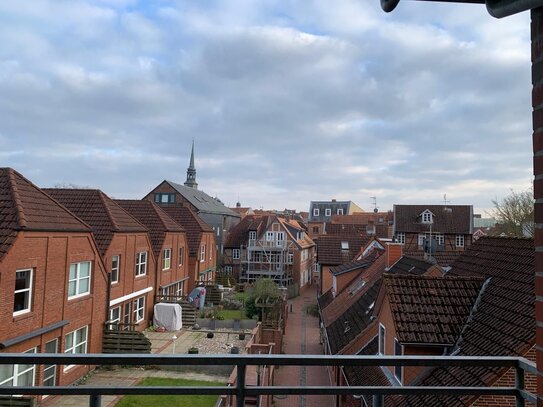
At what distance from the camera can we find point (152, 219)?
3120 centimetres

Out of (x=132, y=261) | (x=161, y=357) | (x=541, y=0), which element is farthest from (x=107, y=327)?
(x=541, y=0)

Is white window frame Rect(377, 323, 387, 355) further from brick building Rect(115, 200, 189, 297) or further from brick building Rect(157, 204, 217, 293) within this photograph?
brick building Rect(157, 204, 217, 293)

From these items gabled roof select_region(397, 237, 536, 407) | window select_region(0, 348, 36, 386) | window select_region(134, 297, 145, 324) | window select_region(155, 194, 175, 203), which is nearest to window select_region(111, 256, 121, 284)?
window select_region(134, 297, 145, 324)

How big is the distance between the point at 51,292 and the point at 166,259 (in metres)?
15.5

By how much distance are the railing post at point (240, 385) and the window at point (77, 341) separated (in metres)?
17.7

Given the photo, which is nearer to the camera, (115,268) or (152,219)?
(115,268)

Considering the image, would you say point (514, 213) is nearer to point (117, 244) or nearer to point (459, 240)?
point (459, 240)

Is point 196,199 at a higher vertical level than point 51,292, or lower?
higher

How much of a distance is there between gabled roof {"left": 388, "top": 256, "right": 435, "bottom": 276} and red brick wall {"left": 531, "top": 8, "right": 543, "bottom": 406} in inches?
552

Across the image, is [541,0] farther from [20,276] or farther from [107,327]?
[107,327]

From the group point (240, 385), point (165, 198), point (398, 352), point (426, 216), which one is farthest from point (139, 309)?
point (426, 216)

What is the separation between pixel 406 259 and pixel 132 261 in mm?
15648

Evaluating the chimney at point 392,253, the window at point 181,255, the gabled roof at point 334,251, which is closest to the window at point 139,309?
the window at point 181,255

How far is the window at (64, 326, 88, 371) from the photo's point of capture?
17.6 m
